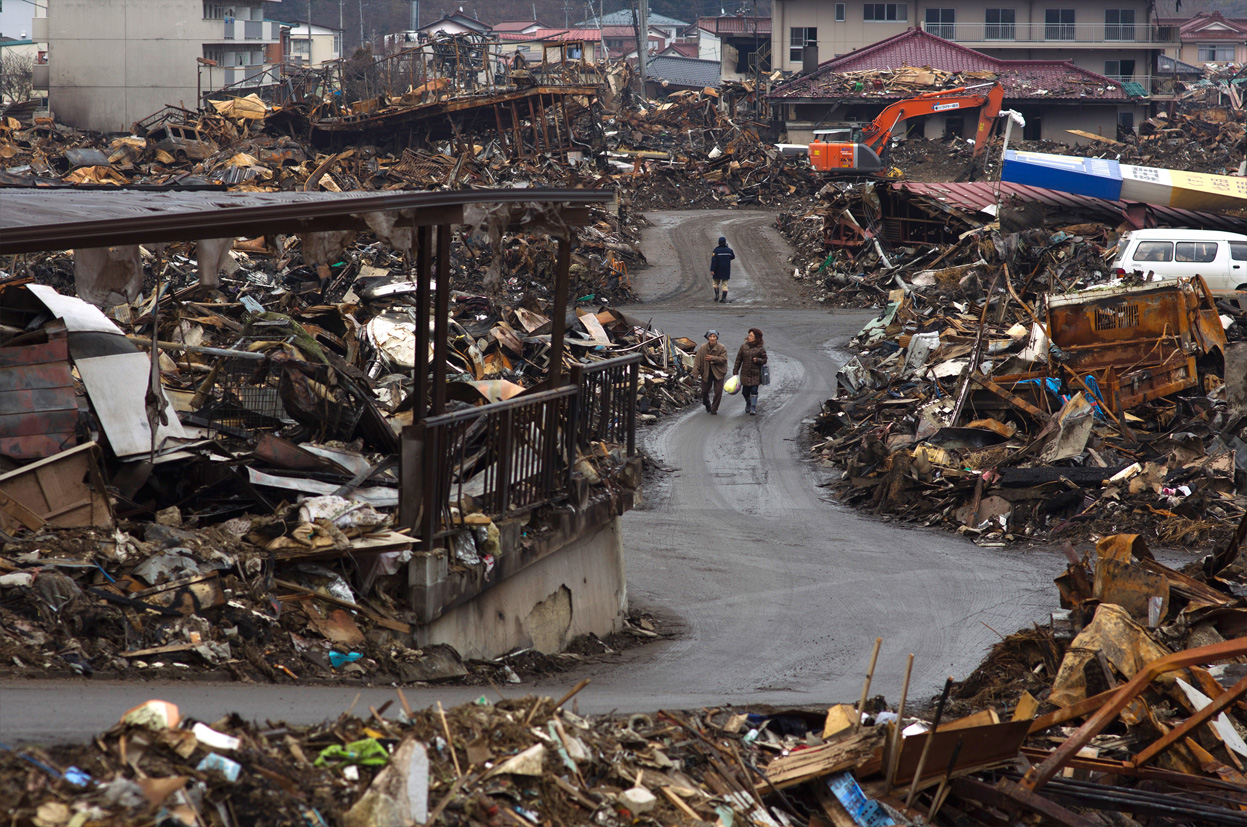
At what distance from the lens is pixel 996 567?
427 inches

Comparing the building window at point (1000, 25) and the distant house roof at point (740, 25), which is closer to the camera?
the building window at point (1000, 25)

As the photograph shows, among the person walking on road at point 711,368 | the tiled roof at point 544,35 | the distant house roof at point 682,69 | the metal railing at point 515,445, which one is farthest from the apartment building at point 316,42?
the metal railing at point 515,445

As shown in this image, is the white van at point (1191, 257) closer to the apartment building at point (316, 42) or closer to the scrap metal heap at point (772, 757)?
the scrap metal heap at point (772, 757)

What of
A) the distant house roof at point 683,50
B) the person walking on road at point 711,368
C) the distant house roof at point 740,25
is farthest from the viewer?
the distant house roof at point 683,50

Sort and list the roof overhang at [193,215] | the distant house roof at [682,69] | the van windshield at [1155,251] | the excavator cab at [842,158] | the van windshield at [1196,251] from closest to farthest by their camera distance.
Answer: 1. the roof overhang at [193,215]
2. the van windshield at [1196,251]
3. the van windshield at [1155,251]
4. the excavator cab at [842,158]
5. the distant house roof at [682,69]

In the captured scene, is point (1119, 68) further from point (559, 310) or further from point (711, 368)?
point (559, 310)

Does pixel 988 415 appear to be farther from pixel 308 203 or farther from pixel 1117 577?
pixel 308 203

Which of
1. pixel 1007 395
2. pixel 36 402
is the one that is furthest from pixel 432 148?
pixel 36 402

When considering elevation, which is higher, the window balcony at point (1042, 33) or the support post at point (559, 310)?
the window balcony at point (1042, 33)

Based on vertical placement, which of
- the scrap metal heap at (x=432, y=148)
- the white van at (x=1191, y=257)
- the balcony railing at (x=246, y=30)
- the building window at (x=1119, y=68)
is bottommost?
the white van at (x=1191, y=257)

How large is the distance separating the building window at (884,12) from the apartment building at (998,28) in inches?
1.1

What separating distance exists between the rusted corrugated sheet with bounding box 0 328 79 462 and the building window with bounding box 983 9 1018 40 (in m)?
62.5

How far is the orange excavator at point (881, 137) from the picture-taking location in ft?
110

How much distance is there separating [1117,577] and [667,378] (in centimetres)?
1202
